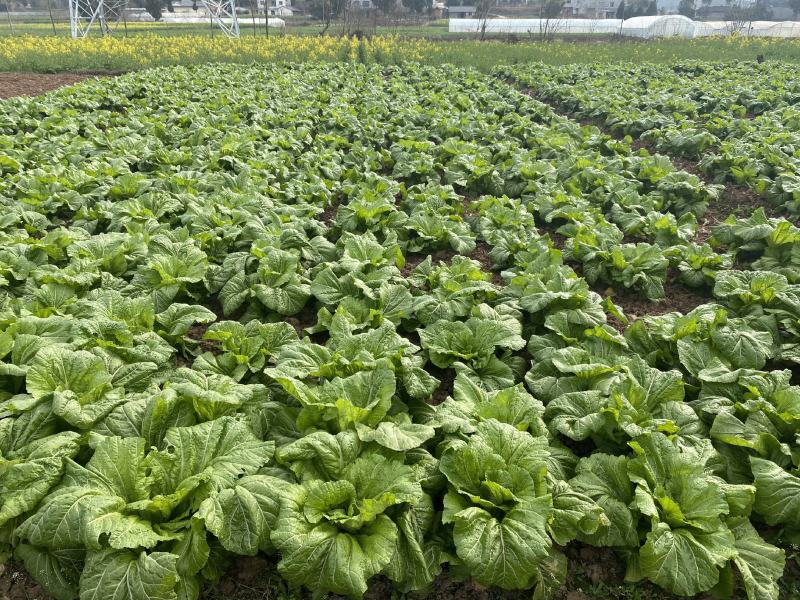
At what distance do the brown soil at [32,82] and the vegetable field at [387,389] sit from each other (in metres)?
13.1

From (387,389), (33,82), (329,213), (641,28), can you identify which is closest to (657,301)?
(387,389)

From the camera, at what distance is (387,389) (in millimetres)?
3299

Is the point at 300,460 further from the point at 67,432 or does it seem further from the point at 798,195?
the point at 798,195

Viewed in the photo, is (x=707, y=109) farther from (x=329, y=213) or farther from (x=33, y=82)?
(x=33, y=82)

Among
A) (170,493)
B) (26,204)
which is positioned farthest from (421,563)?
(26,204)

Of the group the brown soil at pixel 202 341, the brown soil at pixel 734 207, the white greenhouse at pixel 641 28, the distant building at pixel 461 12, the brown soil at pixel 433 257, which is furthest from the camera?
the distant building at pixel 461 12

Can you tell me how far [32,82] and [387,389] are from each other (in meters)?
24.2

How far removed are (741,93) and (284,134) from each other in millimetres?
14560

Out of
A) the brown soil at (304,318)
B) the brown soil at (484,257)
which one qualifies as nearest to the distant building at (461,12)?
the brown soil at (484,257)

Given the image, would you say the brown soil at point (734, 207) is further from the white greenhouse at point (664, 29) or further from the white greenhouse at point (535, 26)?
the white greenhouse at point (664, 29)

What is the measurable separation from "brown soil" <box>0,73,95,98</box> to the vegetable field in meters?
13.1

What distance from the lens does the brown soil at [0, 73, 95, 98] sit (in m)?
18.1

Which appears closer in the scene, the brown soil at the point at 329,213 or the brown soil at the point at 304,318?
the brown soil at the point at 304,318

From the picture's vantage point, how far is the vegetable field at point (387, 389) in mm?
2738
